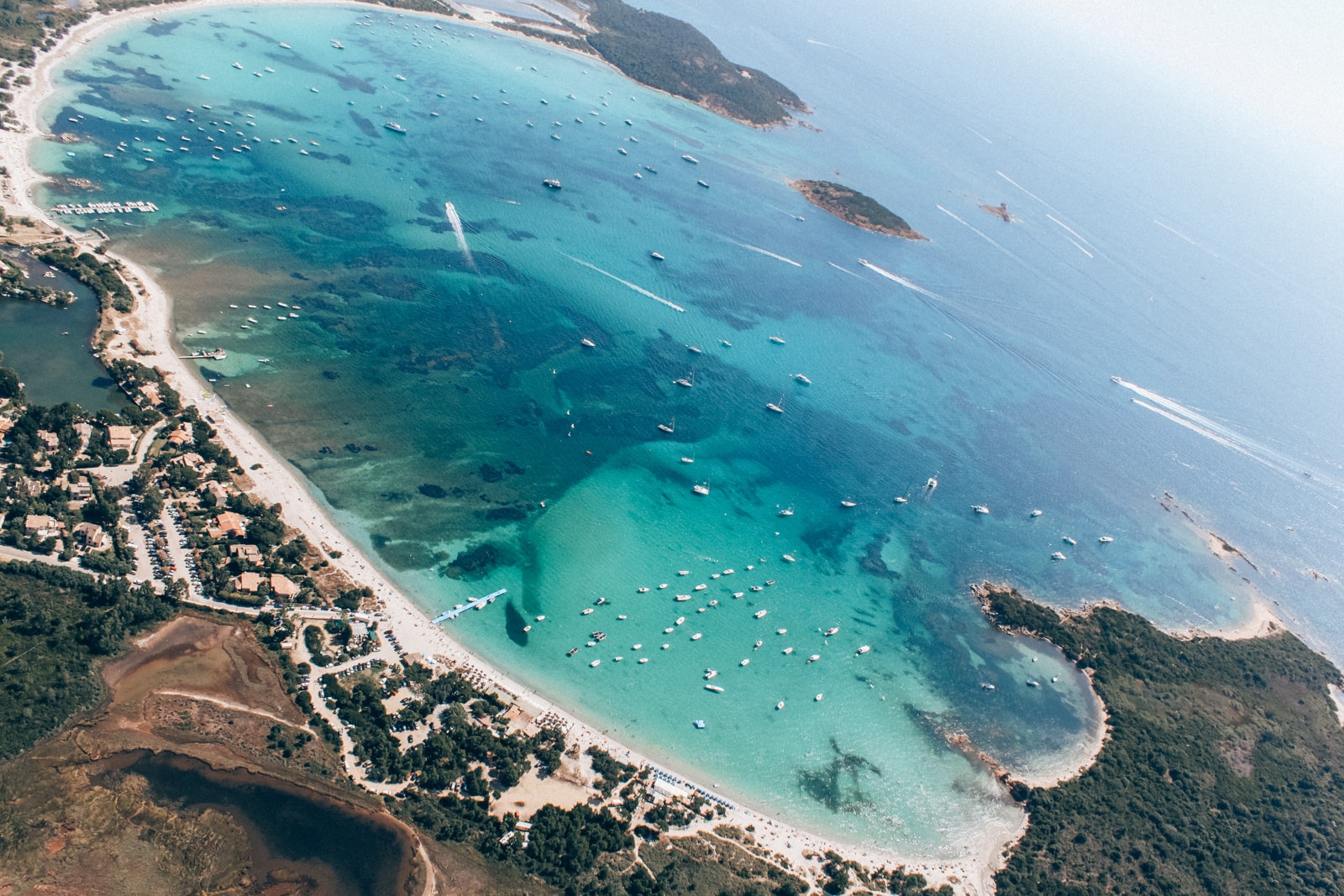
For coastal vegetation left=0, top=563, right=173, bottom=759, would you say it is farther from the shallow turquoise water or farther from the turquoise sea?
the shallow turquoise water

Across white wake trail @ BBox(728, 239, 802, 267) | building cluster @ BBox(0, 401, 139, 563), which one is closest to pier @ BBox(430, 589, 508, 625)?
building cluster @ BBox(0, 401, 139, 563)

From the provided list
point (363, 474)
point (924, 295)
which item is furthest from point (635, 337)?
point (924, 295)

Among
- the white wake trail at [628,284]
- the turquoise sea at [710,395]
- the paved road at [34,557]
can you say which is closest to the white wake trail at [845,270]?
the turquoise sea at [710,395]

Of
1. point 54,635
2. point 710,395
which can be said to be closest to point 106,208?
point 54,635

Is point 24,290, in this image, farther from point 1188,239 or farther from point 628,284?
point 1188,239

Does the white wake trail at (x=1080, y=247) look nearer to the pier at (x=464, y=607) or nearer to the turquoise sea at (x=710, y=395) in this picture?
the turquoise sea at (x=710, y=395)
